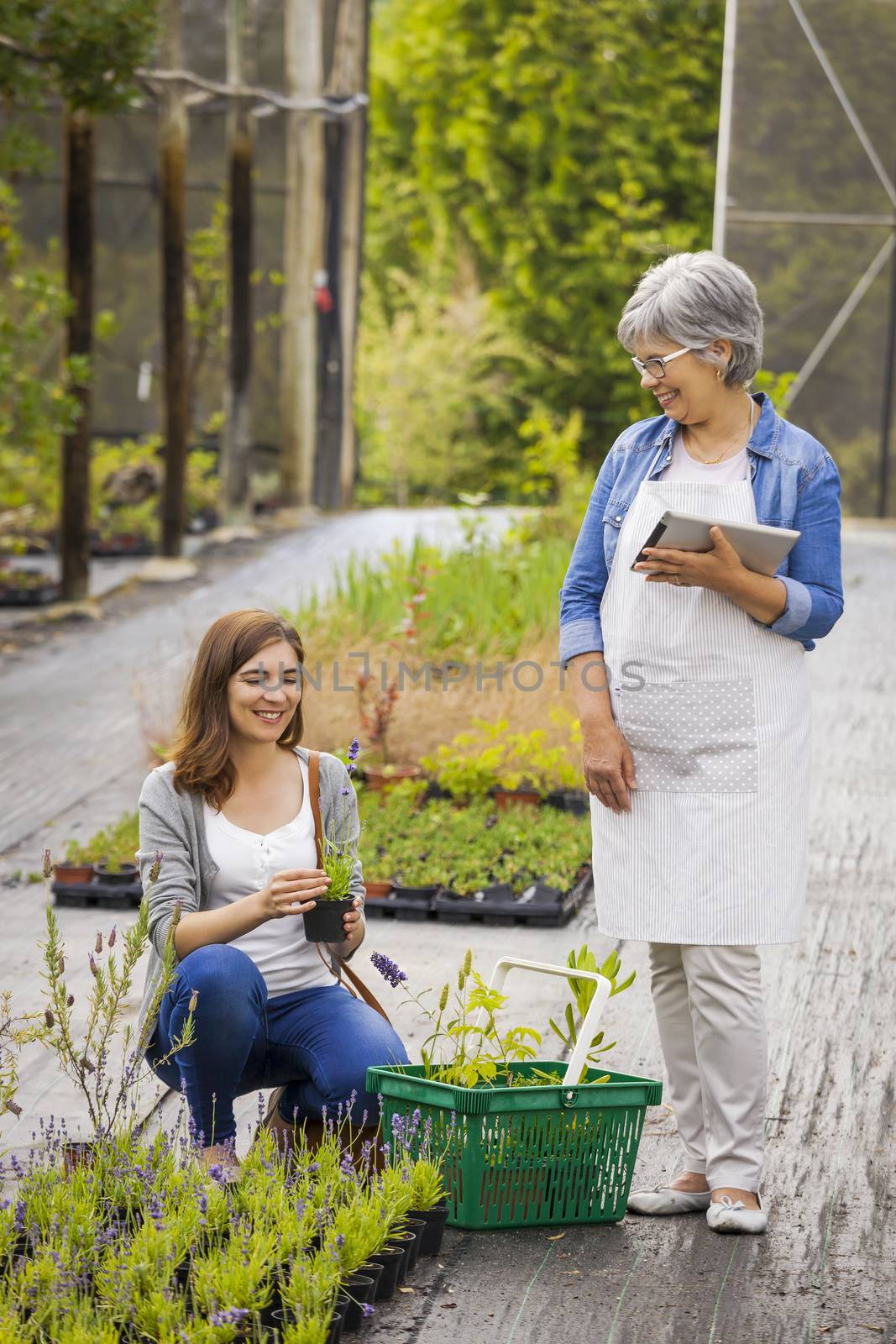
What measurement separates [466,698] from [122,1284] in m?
3.83

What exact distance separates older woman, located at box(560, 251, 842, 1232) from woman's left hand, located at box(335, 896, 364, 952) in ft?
1.37

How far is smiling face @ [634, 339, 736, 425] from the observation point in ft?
8.43

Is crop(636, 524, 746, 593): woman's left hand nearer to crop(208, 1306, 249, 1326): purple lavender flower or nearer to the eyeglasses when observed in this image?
the eyeglasses

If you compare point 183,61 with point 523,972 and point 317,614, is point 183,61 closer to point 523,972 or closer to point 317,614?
point 317,614

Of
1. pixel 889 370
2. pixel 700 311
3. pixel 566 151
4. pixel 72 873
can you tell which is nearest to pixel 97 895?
pixel 72 873

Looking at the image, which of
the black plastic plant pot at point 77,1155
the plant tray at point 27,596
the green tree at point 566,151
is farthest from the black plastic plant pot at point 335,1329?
the green tree at point 566,151

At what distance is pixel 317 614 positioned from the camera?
668cm

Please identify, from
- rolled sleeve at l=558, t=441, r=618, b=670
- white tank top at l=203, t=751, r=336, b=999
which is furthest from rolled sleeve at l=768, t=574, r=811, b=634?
white tank top at l=203, t=751, r=336, b=999

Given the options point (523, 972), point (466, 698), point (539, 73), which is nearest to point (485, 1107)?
point (523, 972)

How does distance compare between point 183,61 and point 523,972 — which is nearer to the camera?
point 523,972

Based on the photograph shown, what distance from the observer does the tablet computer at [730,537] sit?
2.43 metres

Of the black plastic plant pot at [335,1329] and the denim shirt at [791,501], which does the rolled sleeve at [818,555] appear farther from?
the black plastic plant pot at [335,1329]

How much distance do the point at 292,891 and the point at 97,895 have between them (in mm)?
2194

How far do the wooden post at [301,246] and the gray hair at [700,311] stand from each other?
1068 cm
